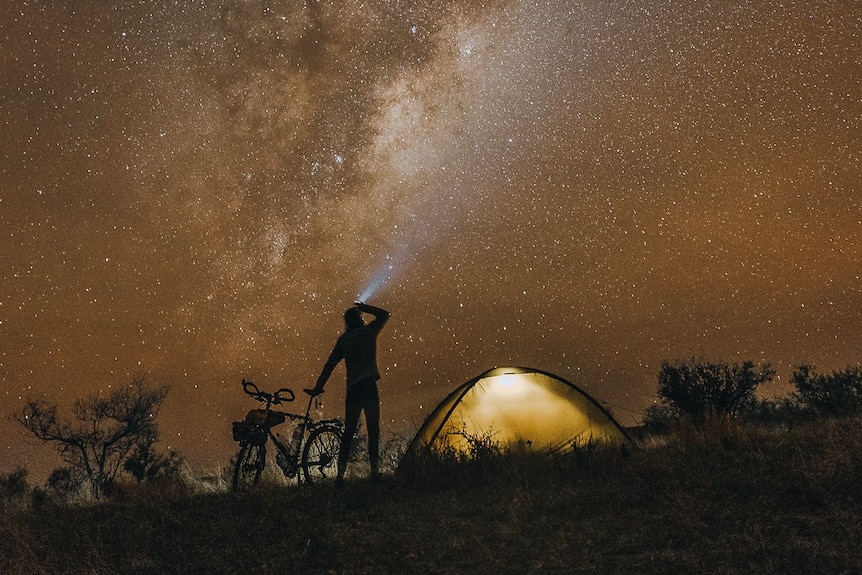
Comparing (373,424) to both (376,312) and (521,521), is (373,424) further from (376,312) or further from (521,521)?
(521,521)

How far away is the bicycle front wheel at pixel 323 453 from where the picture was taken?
32.1 feet

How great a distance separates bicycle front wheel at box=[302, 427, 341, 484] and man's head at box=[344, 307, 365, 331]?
64.6 inches

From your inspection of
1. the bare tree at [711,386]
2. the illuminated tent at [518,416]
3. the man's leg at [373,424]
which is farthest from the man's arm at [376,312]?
the bare tree at [711,386]

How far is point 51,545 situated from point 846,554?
7596 mm

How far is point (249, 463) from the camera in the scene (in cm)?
959

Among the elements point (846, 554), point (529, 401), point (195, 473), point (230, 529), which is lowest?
point (846, 554)

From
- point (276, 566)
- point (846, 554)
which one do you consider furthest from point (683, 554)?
point (276, 566)

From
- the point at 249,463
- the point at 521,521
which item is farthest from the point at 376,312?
the point at 521,521

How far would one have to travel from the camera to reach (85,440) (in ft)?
70.2

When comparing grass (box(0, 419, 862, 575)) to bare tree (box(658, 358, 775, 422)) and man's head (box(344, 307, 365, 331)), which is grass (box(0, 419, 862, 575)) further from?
bare tree (box(658, 358, 775, 422))

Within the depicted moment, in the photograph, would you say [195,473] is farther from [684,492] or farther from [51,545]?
[684,492]

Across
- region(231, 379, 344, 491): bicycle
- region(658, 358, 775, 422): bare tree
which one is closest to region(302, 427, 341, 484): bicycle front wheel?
region(231, 379, 344, 491): bicycle

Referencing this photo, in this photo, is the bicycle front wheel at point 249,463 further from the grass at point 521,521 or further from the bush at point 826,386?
the bush at point 826,386

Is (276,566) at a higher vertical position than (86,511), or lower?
lower
